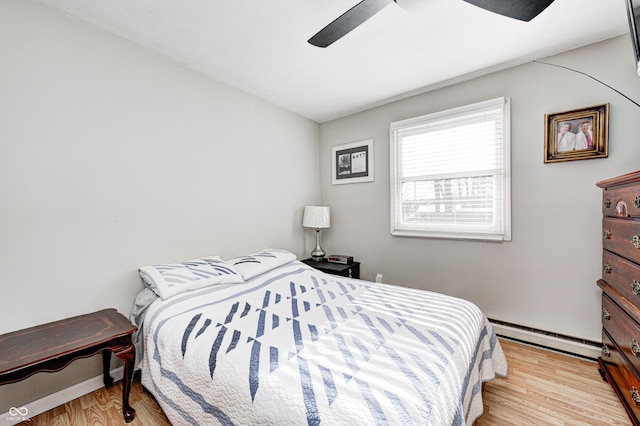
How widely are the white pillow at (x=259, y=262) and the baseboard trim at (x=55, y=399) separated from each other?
3.53ft

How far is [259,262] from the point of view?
92.8 inches

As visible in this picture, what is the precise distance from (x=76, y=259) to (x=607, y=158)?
3.80 meters

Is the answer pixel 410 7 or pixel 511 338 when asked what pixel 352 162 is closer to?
pixel 410 7

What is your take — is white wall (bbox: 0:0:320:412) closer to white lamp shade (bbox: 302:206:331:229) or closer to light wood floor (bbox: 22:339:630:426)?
light wood floor (bbox: 22:339:630:426)

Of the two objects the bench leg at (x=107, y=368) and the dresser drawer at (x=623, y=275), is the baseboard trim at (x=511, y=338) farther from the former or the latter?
the dresser drawer at (x=623, y=275)

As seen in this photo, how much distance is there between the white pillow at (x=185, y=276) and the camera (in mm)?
1767

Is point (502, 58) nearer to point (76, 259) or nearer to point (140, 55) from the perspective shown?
point (140, 55)

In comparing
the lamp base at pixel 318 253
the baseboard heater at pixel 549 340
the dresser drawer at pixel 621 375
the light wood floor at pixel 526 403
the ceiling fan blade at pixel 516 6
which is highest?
the ceiling fan blade at pixel 516 6

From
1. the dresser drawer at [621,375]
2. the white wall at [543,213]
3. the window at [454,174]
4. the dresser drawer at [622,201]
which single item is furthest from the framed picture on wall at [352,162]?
the dresser drawer at [621,375]

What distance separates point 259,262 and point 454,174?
2075 millimetres

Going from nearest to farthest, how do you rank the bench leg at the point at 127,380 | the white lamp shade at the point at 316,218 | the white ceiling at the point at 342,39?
1. the bench leg at the point at 127,380
2. the white ceiling at the point at 342,39
3. the white lamp shade at the point at 316,218

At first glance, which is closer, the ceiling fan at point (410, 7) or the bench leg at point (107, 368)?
the ceiling fan at point (410, 7)

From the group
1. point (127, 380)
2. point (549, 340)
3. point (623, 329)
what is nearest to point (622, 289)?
point (623, 329)

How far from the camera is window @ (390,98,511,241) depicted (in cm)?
235
